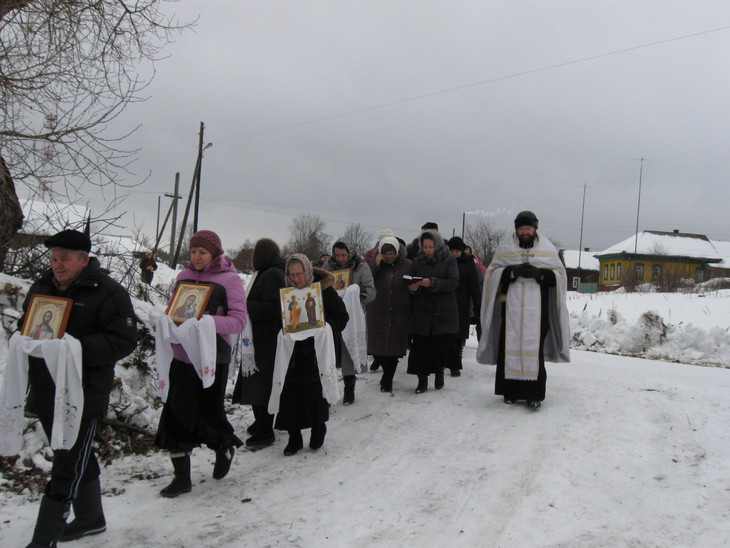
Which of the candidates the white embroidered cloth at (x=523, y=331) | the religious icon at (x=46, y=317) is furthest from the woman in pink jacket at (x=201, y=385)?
the white embroidered cloth at (x=523, y=331)

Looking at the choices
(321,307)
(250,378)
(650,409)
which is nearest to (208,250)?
(321,307)

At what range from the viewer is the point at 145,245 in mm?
8828

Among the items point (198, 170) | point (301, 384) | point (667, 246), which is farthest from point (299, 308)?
point (667, 246)

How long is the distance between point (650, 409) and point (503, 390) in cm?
143

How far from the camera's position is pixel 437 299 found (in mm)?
6715

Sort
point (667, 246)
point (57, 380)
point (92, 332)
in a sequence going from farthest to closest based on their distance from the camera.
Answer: point (667, 246)
point (92, 332)
point (57, 380)

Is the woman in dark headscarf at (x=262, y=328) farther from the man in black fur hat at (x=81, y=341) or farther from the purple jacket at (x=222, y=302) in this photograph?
the man in black fur hat at (x=81, y=341)

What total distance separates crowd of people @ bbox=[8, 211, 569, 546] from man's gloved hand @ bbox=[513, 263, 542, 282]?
0.01 meters

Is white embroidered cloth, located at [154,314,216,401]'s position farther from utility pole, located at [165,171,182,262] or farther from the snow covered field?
utility pole, located at [165,171,182,262]

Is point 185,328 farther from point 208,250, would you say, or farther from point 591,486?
point 591,486

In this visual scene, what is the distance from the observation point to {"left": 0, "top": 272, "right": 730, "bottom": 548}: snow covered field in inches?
142

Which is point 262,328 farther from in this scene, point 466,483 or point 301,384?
point 466,483

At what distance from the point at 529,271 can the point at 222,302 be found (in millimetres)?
3270

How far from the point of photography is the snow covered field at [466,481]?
3611mm
